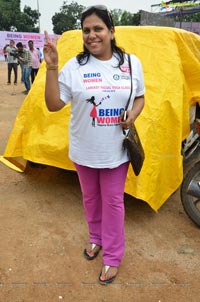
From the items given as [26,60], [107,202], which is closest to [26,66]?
[26,60]

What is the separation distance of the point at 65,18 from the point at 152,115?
222ft

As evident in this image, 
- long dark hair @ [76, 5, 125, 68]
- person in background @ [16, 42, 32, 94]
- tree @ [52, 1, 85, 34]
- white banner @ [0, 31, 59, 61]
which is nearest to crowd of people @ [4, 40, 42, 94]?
person in background @ [16, 42, 32, 94]

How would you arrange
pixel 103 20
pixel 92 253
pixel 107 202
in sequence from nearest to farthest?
pixel 103 20
pixel 107 202
pixel 92 253

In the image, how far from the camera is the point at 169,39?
10.2 feet

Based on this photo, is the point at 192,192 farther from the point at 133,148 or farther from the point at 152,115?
the point at 133,148

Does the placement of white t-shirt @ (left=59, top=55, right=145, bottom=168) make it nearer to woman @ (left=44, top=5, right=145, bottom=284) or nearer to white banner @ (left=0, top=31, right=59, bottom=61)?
woman @ (left=44, top=5, right=145, bottom=284)

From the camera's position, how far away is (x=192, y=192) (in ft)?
9.68

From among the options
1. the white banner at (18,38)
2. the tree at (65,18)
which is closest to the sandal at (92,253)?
the white banner at (18,38)

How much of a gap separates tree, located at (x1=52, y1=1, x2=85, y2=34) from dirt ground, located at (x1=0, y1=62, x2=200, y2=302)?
64.3 m

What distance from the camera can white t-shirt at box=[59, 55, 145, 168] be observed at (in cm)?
194

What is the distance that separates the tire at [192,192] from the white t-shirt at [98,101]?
109 cm

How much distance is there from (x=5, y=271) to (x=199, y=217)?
1.70m

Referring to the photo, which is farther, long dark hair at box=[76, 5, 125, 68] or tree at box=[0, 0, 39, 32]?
tree at box=[0, 0, 39, 32]

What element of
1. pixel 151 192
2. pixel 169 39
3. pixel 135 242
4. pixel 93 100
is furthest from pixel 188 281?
pixel 169 39
